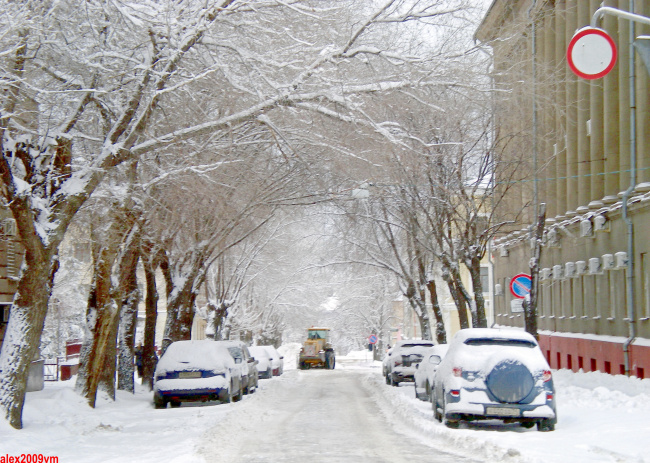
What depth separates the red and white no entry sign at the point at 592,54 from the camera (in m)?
10.9

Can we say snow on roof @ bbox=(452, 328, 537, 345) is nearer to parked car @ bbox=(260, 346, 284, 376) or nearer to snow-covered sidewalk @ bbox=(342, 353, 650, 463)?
snow-covered sidewalk @ bbox=(342, 353, 650, 463)

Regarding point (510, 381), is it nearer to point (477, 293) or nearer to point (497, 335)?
point (497, 335)

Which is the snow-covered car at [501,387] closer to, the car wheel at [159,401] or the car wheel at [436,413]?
the car wheel at [436,413]

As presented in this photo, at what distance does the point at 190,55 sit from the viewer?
1403cm

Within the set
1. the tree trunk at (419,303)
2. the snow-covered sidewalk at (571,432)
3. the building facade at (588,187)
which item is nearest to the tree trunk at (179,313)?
the snow-covered sidewalk at (571,432)

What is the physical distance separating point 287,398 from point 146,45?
537 inches

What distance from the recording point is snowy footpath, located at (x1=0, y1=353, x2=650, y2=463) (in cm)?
1087

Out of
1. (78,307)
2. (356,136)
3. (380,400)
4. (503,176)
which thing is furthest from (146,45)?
(78,307)

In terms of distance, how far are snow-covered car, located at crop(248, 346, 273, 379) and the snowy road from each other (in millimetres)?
18045

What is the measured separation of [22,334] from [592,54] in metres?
8.98

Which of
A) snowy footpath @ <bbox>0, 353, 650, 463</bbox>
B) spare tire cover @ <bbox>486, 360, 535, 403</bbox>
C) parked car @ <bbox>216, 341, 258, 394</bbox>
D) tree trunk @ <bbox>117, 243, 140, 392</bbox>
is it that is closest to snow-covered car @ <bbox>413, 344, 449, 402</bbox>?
snowy footpath @ <bbox>0, 353, 650, 463</bbox>

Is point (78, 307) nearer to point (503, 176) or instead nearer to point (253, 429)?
point (503, 176)

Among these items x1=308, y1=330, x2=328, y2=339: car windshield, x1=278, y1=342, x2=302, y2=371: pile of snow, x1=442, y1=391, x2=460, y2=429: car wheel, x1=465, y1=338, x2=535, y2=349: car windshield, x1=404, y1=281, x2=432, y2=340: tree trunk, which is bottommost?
x1=278, y1=342, x2=302, y2=371: pile of snow

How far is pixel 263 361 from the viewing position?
39.8 meters
